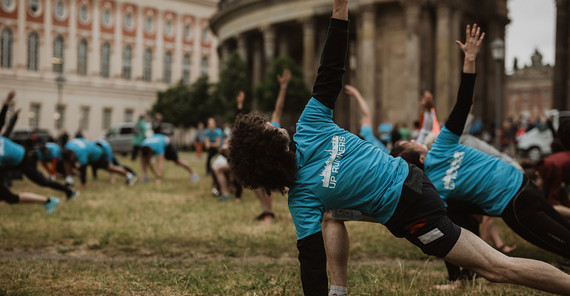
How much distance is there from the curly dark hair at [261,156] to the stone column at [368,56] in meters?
31.9

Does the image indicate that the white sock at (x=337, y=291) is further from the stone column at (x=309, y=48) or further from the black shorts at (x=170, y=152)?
the stone column at (x=309, y=48)

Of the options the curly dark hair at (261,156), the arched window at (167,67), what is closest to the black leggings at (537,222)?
the curly dark hair at (261,156)

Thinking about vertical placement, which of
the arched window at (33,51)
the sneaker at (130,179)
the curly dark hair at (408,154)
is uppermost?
the arched window at (33,51)

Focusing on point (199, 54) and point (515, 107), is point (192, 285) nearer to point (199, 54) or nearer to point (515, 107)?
point (199, 54)

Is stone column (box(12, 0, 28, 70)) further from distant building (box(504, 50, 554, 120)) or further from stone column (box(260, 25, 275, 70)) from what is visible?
distant building (box(504, 50, 554, 120))

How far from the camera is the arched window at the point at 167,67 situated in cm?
7580

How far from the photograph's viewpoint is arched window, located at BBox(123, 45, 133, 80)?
72.3 metres

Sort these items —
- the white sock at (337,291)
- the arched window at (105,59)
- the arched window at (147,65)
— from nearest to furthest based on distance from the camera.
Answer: the white sock at (337,291) → the arched window at (105,59) → the arched window at (147,65)

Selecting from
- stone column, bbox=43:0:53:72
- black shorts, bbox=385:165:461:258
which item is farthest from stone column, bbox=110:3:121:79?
black shorts, bbox=385:165:461:258

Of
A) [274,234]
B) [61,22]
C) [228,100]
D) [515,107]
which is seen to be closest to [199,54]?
[61,22]

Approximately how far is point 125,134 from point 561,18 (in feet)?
97.2

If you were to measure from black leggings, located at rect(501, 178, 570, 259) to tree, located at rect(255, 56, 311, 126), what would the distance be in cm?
3308

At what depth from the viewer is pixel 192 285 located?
5.01m

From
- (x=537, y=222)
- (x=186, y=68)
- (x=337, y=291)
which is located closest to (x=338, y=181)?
(x=337, y=291)
